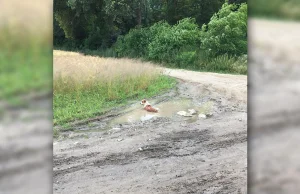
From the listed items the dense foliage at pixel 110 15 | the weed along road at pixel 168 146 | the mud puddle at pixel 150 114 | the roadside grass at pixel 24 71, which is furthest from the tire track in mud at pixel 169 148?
the roadside grass at pixel 24 71

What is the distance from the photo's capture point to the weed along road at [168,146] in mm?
2596

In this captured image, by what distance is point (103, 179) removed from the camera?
2.65 metres

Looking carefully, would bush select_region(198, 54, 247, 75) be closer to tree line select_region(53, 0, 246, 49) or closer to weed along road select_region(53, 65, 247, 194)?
weed along road select_region(53, 65, 247, 194)

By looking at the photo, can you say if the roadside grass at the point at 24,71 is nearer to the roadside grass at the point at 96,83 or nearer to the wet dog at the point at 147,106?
the roadside grass at the point at 96,83

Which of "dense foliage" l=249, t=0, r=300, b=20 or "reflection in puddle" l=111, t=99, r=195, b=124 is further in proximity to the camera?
"reflection in puddle" l=111, t=99, r=195, b=124

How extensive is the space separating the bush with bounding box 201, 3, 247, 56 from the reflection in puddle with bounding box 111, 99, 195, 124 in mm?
641

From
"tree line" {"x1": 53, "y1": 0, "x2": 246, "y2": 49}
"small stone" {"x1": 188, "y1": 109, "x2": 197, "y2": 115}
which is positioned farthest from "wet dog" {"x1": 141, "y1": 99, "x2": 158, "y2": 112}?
"tree line" {"x1": 53, "y1": 0, "x2": 246, "y2": 49}

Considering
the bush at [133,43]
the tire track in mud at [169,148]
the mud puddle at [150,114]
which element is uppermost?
the bush at [133,43]

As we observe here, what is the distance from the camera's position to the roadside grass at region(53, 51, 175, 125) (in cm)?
294

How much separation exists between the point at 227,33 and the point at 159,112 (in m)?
0.91

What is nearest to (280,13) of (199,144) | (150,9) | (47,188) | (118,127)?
(47,188)

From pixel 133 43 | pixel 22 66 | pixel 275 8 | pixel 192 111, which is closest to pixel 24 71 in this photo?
pixel 22 66

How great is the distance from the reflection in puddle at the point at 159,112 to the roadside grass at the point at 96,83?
5.8 inches

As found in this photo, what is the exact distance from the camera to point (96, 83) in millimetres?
3355
